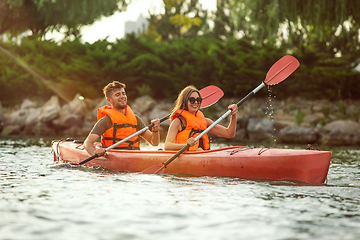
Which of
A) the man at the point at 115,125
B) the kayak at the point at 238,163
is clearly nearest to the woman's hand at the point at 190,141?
the kayak at the point at 238,163

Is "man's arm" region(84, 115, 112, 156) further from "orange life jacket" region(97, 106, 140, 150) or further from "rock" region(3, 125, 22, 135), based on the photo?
"rock" region(3, 125, 22, 135)

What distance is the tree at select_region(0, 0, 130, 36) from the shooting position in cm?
1688

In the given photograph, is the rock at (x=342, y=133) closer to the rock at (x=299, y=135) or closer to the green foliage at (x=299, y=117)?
the rock at (x=299, y=135)

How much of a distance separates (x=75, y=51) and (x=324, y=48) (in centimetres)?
1009

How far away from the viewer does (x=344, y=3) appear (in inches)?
405

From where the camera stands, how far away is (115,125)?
5.39 meters

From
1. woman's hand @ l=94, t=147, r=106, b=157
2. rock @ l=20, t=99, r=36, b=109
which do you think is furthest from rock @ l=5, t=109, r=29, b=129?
woman's hand @ l=94, t=147, r=106, b=157

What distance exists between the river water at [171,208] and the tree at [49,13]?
13370 mm

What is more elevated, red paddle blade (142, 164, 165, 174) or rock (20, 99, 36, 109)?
rock (20, 99, 36, 109)

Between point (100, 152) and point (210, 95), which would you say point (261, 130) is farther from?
point (100, 152)

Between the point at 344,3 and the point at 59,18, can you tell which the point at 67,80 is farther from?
the point at 344,3

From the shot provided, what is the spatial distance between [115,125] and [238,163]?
1785mm

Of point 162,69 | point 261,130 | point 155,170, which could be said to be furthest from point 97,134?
point 162,69

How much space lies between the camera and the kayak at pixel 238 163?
166 inches
